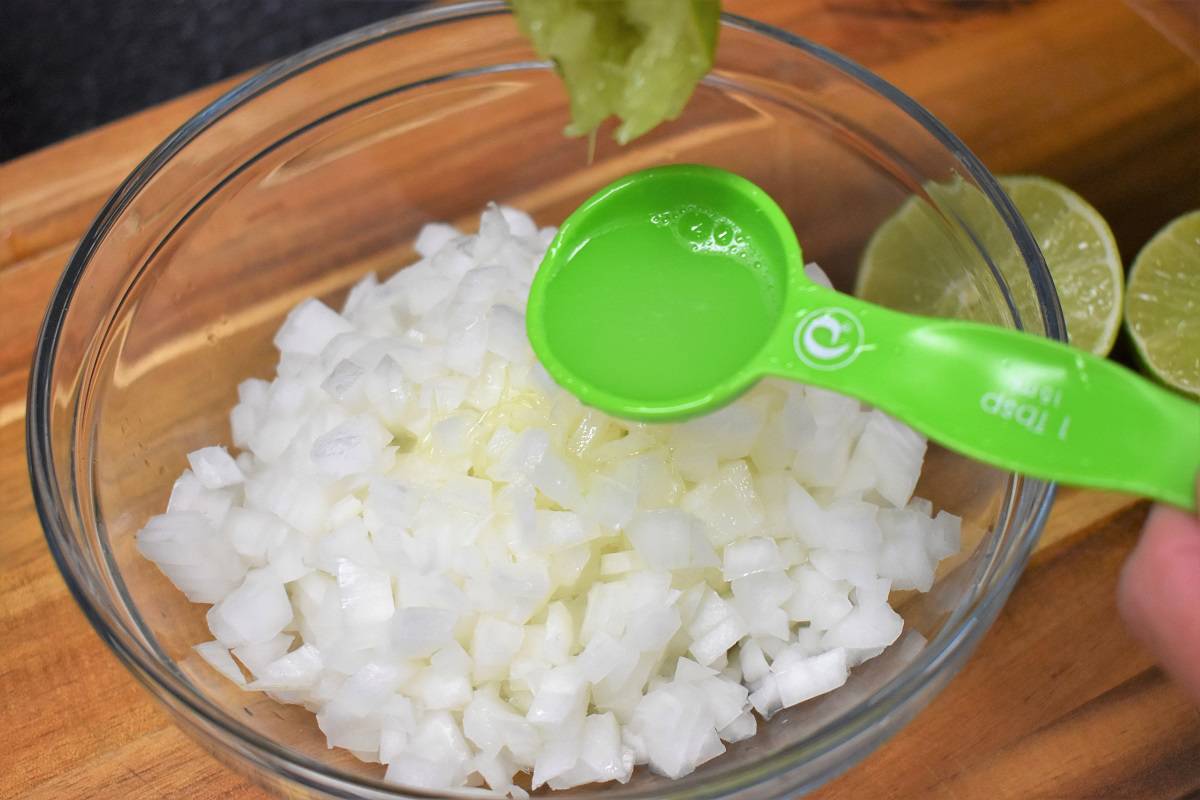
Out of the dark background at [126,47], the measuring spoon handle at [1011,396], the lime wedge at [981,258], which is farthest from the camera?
the dark background at [126,47]

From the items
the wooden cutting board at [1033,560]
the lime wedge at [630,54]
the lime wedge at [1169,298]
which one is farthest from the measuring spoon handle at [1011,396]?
the lime wedge at [1169,298]

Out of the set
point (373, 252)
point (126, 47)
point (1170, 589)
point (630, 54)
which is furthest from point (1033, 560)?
point (126, 47)

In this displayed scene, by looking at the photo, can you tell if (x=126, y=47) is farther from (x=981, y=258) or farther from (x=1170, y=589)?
(x=1170, y=589)

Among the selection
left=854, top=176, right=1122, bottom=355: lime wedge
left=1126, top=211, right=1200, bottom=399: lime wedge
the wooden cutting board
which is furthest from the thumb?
left=1126, top=211, right=1200, bottom=399: lime wedge

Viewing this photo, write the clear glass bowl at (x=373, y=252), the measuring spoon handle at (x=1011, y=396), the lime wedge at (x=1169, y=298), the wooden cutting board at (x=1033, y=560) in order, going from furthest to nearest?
the lime wedge at (x=1169, y=298)
the wooden cutting board at (x=1033, y=560)
the clear glass bowl at (x=373, y=252)
the measuring spoon handle at (x=1011, y=396)

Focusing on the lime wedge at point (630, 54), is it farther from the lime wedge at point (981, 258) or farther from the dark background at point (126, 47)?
the dark background at point (126, 47)
